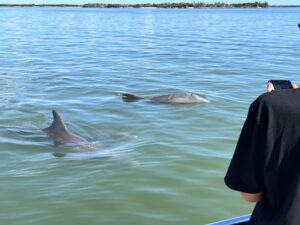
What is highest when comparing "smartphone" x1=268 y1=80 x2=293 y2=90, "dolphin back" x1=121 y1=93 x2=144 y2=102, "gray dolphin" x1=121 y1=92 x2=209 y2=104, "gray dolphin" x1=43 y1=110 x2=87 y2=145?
"smartphone" x1=268 y1=80 x2=293 y2=90

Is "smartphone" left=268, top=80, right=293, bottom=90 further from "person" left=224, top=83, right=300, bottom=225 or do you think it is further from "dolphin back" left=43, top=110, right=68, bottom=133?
"dolphin back" left=43, top=110, right=68, bottom=133

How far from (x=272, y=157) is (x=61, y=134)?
6.83m

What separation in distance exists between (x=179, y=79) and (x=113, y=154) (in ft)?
29.6

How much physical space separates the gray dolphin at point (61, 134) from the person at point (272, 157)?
6363 mm

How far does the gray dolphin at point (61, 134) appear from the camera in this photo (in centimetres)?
875

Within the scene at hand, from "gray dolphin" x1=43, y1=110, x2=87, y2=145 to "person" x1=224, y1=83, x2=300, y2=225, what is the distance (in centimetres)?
636

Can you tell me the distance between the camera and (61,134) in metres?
8.91

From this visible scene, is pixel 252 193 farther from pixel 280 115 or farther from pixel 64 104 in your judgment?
pixel 64 104

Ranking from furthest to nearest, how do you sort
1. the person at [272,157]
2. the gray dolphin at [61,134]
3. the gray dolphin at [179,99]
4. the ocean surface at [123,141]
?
the gray dolphin at [179,99], the gray dolphin at [61,134], the ocean surface at [123,141], the person at [272,157]

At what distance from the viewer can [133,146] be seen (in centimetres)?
886

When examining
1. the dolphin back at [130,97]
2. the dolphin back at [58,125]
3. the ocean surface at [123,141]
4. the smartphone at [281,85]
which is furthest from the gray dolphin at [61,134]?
the smartphone at [281,85]

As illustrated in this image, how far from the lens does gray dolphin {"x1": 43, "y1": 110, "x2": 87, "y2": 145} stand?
8750 mm

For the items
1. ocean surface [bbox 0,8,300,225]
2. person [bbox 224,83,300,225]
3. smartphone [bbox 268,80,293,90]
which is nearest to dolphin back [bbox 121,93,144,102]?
ocean surface [bbox 0,8,300,225]

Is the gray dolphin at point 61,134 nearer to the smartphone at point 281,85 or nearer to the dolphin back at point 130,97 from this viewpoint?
the dolphin back at point 130,97
